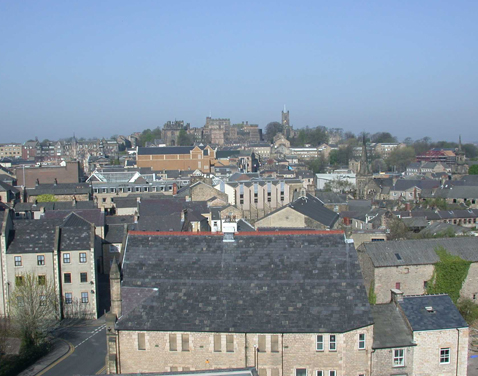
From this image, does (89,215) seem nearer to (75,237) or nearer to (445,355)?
(75,237)

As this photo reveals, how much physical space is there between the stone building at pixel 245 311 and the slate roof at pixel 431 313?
10.9ft

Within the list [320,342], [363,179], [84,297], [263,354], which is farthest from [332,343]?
[363,179]

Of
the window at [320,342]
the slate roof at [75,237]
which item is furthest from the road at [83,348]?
the window at [320,342]

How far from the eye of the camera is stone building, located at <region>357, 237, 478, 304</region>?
3073 cm

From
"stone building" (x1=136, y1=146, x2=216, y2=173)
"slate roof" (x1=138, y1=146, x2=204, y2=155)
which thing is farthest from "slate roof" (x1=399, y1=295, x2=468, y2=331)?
"slate roof" (x1=138, y1=146, x2=204, y2=155)

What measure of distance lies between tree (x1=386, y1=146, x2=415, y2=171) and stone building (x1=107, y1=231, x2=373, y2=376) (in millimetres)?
130756

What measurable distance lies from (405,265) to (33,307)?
825 inches

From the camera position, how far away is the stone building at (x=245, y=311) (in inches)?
678

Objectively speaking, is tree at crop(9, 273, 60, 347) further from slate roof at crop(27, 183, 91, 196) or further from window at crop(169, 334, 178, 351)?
slate roof at crop(27, 183, 91, 196)

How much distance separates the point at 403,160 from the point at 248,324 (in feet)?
452

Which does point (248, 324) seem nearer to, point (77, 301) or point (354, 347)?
point (354, 347)

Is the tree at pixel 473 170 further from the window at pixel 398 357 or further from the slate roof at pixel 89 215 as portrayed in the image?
the window at pixel 398 357

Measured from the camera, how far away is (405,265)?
101 ft

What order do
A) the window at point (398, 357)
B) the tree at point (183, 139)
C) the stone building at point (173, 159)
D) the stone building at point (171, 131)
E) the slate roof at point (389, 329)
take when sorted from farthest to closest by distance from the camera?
the stone building at point (171, 131) → the tree at point (183, 139) → the stone building at point (173, 159) → the window at point (398, 357) → the slate roof at point (389, 329)
